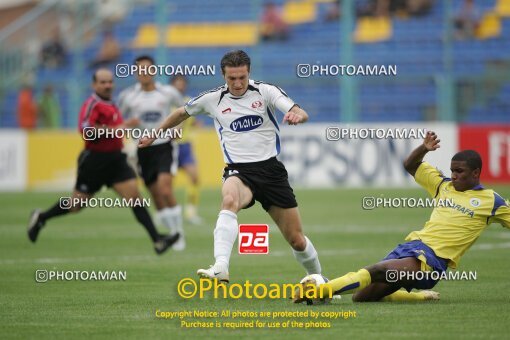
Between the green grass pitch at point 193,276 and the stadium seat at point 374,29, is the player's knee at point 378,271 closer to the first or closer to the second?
the green grass pitch at point 193,276

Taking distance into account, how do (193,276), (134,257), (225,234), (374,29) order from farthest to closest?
(374,29) → (134,257) → (193,276) → (225,234)

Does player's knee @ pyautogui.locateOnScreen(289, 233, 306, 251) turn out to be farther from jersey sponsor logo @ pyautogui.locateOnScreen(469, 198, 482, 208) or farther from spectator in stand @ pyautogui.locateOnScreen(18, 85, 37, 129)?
spectator in stand @ pyautogui.locateOnScreen(18, 85, 37, 129)

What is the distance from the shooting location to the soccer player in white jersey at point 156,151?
15.0m

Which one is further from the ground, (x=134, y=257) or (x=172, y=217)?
(x=172, y=217)

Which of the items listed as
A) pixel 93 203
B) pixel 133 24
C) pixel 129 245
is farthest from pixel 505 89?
pixel 93 203

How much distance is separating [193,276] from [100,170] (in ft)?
10.0

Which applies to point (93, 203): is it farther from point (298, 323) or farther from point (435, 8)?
point (435, 8)

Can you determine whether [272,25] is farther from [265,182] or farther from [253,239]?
[253,239]

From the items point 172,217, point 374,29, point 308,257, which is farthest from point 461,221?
point 374,29

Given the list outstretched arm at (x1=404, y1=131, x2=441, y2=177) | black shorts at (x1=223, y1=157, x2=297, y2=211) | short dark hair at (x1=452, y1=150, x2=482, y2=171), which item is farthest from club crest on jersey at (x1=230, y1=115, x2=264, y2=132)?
short dark hair at (x1=452, y1=150, x2=482, y2=171)

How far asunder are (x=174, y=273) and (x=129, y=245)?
3751mm

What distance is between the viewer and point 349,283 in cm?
841

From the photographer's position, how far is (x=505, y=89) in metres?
28.2

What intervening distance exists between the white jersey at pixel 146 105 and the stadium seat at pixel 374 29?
52.7 feet
